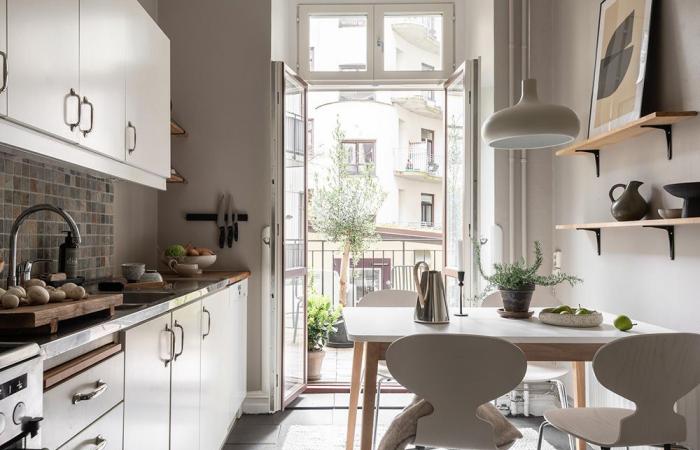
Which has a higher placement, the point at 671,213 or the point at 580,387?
the point at 671,213

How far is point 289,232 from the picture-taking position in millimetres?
3592

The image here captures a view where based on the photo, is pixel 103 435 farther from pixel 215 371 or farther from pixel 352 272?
pixel 352 272

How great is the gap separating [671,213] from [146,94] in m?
2.21

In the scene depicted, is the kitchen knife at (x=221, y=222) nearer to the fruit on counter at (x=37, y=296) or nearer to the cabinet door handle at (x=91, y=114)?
the cabinet door handle at (x=91, y=114)

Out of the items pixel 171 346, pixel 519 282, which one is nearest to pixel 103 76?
pixel 171 346

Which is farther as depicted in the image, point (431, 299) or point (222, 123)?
point (222, 123)

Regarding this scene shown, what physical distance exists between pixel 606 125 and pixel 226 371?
225cm

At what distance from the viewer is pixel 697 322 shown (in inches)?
80.4

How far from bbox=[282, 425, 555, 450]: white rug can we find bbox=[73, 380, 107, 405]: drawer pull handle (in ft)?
5.93

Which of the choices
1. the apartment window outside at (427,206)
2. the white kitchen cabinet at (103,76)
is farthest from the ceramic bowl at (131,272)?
the apartment window outside at (427,206)

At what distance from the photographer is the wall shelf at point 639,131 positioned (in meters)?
2.05

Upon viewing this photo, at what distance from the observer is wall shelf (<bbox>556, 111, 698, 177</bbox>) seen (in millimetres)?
2051

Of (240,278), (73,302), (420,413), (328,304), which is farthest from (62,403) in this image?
(328,304)

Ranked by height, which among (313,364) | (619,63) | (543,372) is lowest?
(313,364)
